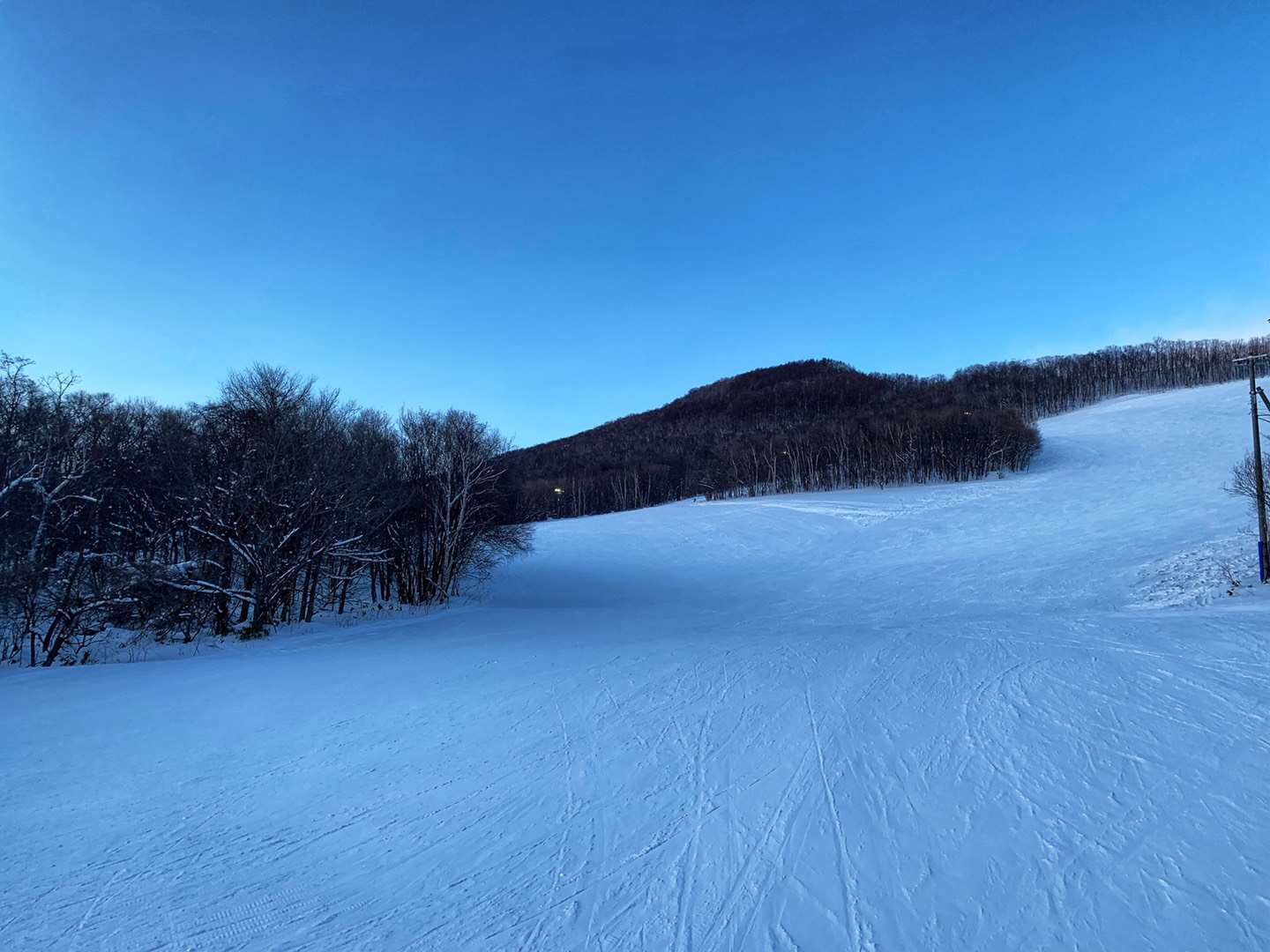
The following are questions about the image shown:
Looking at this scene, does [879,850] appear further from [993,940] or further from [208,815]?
[208,815]

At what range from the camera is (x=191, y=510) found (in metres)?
17.6

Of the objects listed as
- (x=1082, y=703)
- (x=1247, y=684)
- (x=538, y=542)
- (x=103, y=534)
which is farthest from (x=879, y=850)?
(x=538, y=542)

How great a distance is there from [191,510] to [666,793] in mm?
18340

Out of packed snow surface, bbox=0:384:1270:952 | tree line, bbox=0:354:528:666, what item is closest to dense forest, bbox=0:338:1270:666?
tree line, bbox=0:354:528:666

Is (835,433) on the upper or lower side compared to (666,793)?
upper

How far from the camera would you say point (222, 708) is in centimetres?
862

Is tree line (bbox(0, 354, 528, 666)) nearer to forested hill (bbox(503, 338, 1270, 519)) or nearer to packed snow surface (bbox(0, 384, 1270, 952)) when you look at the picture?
packed snow surface (bbox(0, 384, 1270, 952))

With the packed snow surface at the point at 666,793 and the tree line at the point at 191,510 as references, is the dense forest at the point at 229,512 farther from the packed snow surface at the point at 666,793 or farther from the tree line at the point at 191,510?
the packed snow surface at the point at 666,793

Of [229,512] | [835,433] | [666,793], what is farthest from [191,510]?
[835,433]

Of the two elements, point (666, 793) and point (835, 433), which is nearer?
point (666, 793)

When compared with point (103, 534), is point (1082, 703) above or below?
below

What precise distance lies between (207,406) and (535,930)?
2166cm

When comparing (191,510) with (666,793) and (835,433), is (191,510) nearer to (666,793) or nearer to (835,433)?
(666,793)

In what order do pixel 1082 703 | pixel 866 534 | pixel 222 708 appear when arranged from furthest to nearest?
pixel 866 534
pixel 222 708
pixel 1082 703
